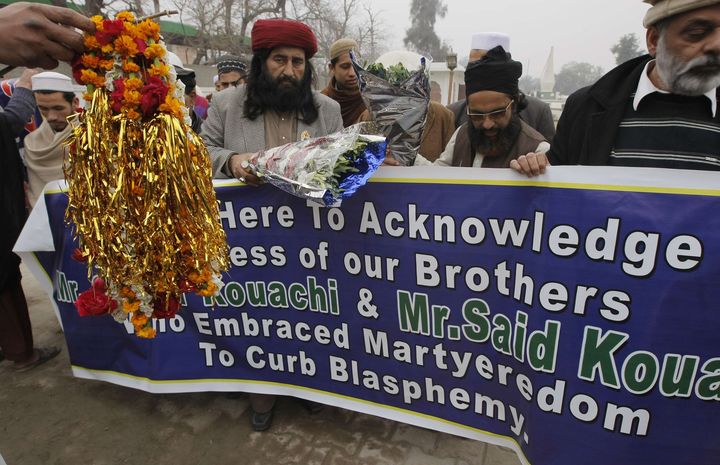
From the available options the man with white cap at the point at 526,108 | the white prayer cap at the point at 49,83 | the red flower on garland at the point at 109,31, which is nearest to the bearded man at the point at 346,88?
the man with white cap at the point at 526,108

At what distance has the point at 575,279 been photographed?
5.16 feet

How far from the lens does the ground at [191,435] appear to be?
7.22ft

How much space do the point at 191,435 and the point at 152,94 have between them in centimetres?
191

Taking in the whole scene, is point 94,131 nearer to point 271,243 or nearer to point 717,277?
point 271,243

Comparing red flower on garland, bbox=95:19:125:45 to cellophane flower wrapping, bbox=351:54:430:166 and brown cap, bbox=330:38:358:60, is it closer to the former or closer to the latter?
cellophane flower wrapping, bbox=351:54:430:166

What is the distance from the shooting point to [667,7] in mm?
1639

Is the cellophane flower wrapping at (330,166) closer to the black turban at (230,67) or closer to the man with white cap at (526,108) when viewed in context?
the man with white cap at (526,108)

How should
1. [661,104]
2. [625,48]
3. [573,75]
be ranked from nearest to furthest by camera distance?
[661,104]
[625,48]
[573,75]

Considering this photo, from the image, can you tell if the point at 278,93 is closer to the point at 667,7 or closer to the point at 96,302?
the point at 96,302

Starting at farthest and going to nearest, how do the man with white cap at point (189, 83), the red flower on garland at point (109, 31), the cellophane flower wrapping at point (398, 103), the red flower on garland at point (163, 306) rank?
the man with white cap at point (189, 83)
the cellophane flower wrapping at point (398, 103)
the red flower on garland at point (163, 306)
the red flower on garland at point (109, 31)

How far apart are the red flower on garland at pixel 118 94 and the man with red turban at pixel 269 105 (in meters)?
0.94

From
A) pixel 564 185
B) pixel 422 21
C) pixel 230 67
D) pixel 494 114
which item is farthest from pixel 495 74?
pixel 422 21

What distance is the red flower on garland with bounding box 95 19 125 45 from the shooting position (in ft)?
4.17

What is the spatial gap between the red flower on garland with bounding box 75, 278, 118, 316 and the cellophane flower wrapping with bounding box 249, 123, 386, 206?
29.5 inches
